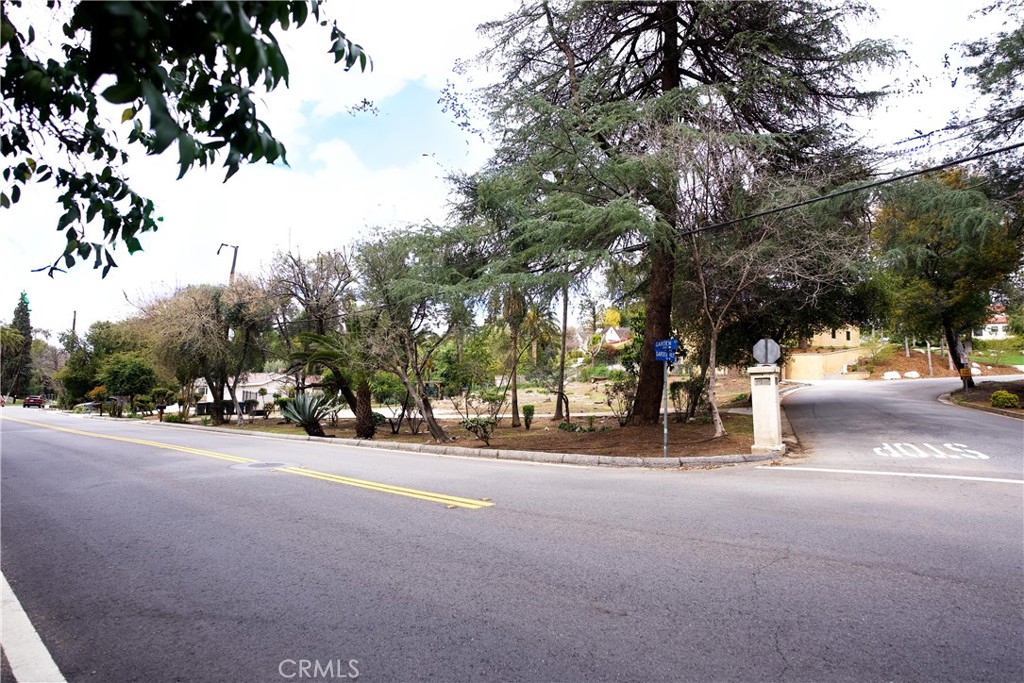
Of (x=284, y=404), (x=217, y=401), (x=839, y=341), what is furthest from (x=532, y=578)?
(x=839, y=341)

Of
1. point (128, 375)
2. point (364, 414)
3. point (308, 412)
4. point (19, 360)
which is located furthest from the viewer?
point (19, 360)

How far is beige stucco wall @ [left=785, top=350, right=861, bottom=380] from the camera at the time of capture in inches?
2182

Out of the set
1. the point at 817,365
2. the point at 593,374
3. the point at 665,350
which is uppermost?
the point at 665,350

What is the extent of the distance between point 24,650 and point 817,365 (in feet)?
206

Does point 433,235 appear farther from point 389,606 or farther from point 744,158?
point 389,606

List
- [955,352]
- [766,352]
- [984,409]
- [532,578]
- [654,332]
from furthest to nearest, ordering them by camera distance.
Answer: [955,352], [984,409], [654,332], [766,352], [532,578]

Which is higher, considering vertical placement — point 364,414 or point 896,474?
point 364,414

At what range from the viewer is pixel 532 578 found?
4715 mm

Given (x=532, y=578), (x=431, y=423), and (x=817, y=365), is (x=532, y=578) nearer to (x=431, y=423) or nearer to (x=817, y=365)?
(x=431, y=423)

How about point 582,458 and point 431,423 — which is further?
point 431,423

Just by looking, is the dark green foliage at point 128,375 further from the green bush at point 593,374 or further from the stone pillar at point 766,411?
the stone pillar at point 766,411

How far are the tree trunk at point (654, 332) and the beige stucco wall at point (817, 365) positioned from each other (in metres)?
40.3

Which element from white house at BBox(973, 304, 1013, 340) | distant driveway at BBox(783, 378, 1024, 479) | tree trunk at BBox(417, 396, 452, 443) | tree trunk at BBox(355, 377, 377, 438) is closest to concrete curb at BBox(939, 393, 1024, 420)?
distant driveway at BBox(783, 378, 1024, 479)

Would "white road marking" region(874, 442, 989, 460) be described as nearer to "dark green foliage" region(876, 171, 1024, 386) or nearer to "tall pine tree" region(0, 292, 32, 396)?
"dark green foliage" region(876, 171, 1024, 386)
